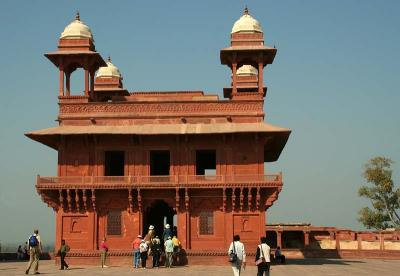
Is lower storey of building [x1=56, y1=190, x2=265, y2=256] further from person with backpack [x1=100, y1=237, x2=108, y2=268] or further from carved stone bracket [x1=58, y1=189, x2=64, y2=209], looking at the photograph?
person with backpack [x1=100, y1=237, x2=108, y2=268]

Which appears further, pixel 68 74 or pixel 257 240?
pixel 68 74

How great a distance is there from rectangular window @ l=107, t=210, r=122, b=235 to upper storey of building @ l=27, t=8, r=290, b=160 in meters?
3.95

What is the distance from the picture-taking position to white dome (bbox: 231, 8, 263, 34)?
113ft

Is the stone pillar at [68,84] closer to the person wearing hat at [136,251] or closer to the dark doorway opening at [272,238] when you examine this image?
the person wearing hat at [136,251]

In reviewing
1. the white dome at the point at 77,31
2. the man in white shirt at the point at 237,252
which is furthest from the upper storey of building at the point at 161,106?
the man in white shirt at the point at 237,252

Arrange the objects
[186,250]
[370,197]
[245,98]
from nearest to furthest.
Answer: [186,250] → [245,98] → [370,197]

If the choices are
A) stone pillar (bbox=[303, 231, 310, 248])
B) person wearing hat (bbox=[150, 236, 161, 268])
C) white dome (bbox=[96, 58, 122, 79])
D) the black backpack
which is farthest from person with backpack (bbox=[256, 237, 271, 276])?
stone pillar (bbox=[303, 231, 310, 248])

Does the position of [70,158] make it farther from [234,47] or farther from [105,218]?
[234,47]

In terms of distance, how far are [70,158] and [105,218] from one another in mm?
3493

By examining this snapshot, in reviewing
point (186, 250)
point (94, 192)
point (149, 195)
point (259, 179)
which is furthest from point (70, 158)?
point (259, 179)

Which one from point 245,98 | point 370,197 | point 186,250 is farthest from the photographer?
point 370,197

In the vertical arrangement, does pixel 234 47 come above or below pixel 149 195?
above

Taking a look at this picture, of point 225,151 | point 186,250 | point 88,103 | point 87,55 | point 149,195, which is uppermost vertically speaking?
point 87,55

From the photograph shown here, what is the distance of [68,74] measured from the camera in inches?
1368
